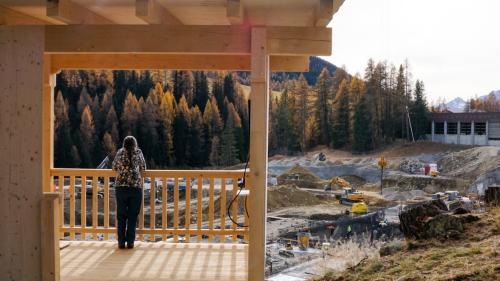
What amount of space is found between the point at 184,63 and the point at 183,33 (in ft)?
6.87

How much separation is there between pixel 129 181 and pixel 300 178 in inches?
1843

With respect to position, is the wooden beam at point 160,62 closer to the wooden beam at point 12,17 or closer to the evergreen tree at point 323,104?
the wooden beam at point 12,17

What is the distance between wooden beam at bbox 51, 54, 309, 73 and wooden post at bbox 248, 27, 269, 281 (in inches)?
66.1

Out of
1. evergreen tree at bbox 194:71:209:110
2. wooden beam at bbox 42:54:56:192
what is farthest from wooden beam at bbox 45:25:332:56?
evergreen tree at bbox 194:71:209:110

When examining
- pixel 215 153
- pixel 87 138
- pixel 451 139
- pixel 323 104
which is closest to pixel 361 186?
pixel 323 104

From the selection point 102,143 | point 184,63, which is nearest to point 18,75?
point 184,63

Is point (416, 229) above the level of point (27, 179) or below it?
below

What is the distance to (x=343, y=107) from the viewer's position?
53625 mm

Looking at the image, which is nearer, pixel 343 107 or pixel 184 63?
pixel 184 63

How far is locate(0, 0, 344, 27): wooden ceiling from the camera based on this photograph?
450 cm

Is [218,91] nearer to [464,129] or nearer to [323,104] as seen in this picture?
[323,104]

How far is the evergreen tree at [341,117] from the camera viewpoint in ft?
175

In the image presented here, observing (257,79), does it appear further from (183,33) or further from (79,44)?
(79,44)

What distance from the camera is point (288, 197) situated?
46.0 m
